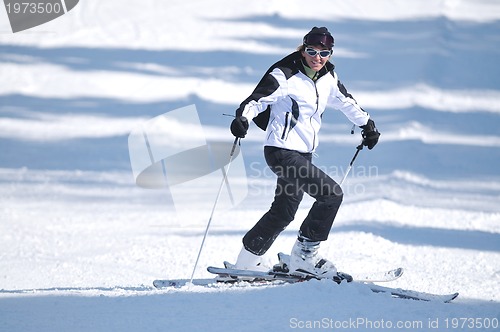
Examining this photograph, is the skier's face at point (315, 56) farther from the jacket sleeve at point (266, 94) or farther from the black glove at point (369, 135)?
the black glove at point (369, 135)

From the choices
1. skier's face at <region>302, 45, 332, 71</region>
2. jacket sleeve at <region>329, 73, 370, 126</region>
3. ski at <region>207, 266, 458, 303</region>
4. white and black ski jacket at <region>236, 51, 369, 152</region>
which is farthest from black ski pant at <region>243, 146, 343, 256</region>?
skier's face at <region>302, 45, 332, 71</region>

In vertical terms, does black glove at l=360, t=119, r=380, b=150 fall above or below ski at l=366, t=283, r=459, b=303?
above

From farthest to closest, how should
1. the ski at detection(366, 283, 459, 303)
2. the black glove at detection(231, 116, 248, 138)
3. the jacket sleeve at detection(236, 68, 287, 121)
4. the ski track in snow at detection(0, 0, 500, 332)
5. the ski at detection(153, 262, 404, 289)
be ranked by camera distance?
the ski at detection(153, 262, 404, 289) < the ski at detection(366, 283, 459, 303) < the jacket sleeve at detection(236, 68, 287, 121) < the black glove at detection(231, 116, 248, 138) < the ski track in snow at detection(0, 0, 500, 332)

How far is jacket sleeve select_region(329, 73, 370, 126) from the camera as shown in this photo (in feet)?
20.6

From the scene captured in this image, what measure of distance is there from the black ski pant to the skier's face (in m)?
0.68

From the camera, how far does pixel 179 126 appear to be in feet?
45.4

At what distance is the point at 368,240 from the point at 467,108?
7.08m

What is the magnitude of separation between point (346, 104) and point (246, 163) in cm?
576

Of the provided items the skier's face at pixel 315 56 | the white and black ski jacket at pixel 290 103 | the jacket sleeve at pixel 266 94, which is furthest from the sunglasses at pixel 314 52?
the jacket sleeve at pixel 266 94

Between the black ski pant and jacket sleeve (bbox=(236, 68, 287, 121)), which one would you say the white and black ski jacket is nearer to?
jacket sleeve (bbox=(236, 68, 287, 121))

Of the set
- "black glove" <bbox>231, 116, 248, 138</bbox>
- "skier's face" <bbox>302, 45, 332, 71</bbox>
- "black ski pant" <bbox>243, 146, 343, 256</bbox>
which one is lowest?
"black ski pant" <bbox>243, 146, 343, 256</bbox>

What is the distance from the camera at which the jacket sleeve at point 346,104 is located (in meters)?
6.27

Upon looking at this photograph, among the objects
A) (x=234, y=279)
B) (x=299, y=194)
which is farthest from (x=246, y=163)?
(x=299, y=194)

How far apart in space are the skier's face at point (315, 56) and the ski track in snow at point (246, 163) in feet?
Answer: 5.44
